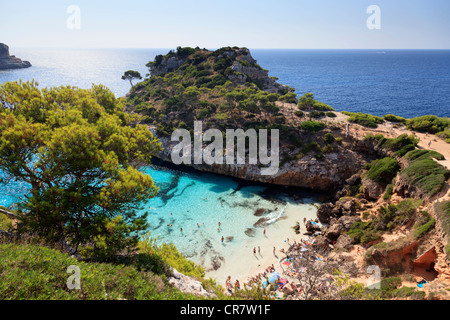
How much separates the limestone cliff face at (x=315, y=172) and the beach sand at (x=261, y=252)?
237 inches

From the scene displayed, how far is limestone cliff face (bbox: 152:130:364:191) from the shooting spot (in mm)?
33469

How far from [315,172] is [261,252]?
51.0ft

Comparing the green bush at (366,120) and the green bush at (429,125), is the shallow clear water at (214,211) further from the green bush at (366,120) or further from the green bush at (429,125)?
the green bush at (429,125)

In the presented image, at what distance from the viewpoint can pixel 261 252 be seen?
77.2ft

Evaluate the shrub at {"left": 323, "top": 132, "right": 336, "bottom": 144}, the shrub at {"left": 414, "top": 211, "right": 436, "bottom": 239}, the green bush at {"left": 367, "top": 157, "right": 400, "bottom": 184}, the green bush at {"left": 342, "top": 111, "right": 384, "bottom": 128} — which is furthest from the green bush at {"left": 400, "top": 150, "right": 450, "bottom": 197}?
the green bush at {"left": 342, "top": 111, "right": 384, "bottom": 128}

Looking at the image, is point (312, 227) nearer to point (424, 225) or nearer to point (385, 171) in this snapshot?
point (424, 225)

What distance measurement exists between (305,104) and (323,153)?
52.1ft

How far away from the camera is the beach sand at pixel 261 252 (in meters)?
21.1

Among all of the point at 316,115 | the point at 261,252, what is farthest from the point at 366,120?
the point at 261,252

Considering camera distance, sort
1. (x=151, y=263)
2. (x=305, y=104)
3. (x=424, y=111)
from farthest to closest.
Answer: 1. (x=424, y=111)
2. (x=305, y=104)
3. (x=151, y=263)
